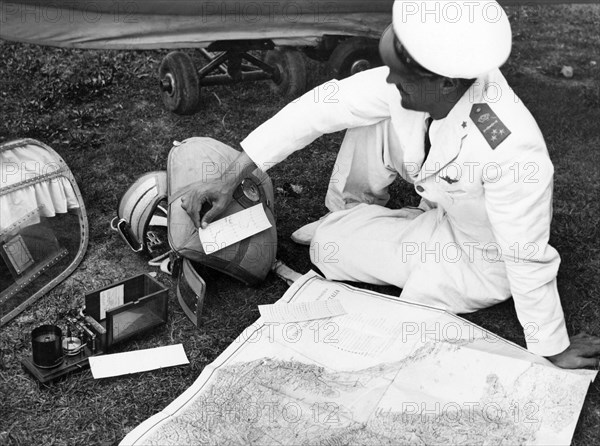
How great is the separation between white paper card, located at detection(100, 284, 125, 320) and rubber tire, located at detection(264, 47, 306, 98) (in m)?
2.14

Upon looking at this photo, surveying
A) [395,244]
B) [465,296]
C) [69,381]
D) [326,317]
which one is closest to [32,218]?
[69,381]

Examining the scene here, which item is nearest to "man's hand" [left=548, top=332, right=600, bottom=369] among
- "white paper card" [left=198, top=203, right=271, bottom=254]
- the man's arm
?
the man's arm

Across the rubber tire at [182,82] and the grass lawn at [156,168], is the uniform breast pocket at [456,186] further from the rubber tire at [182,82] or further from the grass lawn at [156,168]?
the rubber tire at [182,82]

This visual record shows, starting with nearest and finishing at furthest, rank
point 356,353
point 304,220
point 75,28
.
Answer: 1. point 356,353
2. point 304,220
3. point 75,28

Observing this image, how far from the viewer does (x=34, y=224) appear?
9.93 ft

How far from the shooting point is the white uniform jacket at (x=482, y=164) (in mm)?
2637

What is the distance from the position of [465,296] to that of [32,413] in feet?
5.29

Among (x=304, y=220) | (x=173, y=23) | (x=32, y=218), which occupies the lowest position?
(x=304, y=220)

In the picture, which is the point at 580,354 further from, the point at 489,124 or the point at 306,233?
the point at 306,233

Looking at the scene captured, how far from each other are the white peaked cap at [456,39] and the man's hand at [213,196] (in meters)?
0.85

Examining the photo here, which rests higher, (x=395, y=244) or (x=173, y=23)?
(x=173, y=23)

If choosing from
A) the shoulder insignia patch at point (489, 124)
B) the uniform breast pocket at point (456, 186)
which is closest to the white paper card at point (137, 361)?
the uniform breast pocket at point (456, 186)

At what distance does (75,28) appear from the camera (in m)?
4.15

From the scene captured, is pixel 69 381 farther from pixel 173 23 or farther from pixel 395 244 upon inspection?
pixel 173 23
